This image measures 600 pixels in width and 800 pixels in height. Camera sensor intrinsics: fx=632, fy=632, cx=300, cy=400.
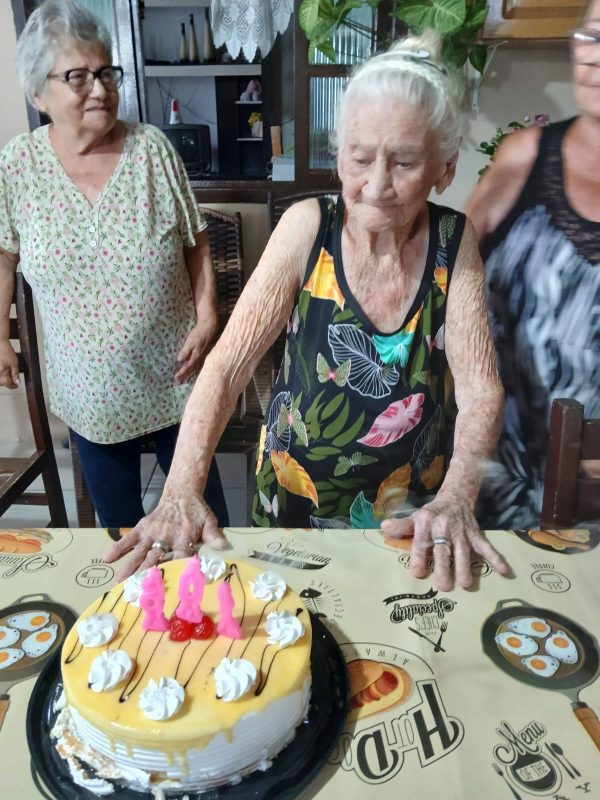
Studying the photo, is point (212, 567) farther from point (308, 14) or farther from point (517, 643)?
point (308, 14)

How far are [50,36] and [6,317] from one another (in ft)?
2.21

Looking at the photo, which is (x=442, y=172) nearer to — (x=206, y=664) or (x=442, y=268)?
(x=442, y=268)

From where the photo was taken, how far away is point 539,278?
125 cm

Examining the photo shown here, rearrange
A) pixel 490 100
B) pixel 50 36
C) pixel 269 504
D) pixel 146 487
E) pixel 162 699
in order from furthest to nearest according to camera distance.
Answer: pixel 146 487 < pixel 490 100 < pixel 50 36 < pixel 269 504 < pixel 162 699

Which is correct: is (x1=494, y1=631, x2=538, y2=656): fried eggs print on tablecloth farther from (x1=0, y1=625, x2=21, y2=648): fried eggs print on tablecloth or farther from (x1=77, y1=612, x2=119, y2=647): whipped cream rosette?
(x1=0, y1=625, x2=21, y2=648): fried eggs print on tablecloth

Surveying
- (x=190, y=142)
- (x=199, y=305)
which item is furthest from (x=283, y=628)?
(x=190, y=142)

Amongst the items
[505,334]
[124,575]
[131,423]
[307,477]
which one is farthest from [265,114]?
[124,575]

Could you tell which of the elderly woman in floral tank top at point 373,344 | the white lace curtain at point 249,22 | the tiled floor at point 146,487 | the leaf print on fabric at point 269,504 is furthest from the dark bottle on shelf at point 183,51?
the leaf print on fabric at point 269,504

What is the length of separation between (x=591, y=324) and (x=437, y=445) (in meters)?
0.37

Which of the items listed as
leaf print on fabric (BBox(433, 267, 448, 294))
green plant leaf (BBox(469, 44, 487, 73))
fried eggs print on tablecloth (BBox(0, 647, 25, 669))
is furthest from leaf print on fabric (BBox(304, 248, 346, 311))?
green plant leaf (BBox(469, 44, 487, 73))

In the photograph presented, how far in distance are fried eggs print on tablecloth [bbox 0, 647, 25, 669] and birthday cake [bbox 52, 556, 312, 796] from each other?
Result: 11 cm

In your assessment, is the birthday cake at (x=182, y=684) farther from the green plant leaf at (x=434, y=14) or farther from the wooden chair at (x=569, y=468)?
the green plant leaf at (x=434, y=14)

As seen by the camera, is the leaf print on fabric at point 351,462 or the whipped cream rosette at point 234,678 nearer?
the whipped cream rosette at point 234,678

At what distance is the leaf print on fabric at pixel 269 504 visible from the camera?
1.24 metres
